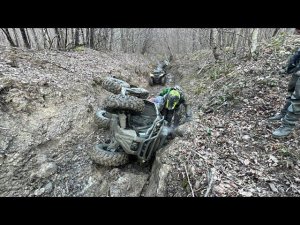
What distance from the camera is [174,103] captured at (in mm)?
6398

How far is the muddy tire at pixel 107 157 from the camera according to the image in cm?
473

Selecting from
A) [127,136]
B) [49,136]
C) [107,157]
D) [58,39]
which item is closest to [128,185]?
[107,157]

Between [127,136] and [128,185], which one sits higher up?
[127,136]

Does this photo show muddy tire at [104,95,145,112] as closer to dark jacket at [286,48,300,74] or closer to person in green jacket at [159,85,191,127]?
person in green jacket at [159,85,191,127]

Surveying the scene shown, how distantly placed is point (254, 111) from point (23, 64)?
23.5 ft

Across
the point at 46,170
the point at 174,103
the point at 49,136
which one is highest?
the point at 174,103

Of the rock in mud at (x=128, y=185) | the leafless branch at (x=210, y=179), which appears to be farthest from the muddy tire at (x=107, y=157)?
the leafless branch at (x=210, y=179)

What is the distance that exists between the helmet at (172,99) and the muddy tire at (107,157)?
2249 millimetres

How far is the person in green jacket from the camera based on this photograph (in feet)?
20.8

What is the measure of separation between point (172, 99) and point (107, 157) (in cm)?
269

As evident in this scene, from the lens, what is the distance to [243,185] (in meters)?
3.32

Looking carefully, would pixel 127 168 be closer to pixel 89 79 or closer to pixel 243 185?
pixel 243 185

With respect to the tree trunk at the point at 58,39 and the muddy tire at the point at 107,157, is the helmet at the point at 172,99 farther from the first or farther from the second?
the tree trunk at the point at 58,39

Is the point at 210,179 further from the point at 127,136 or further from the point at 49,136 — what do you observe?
the point at 49,136
